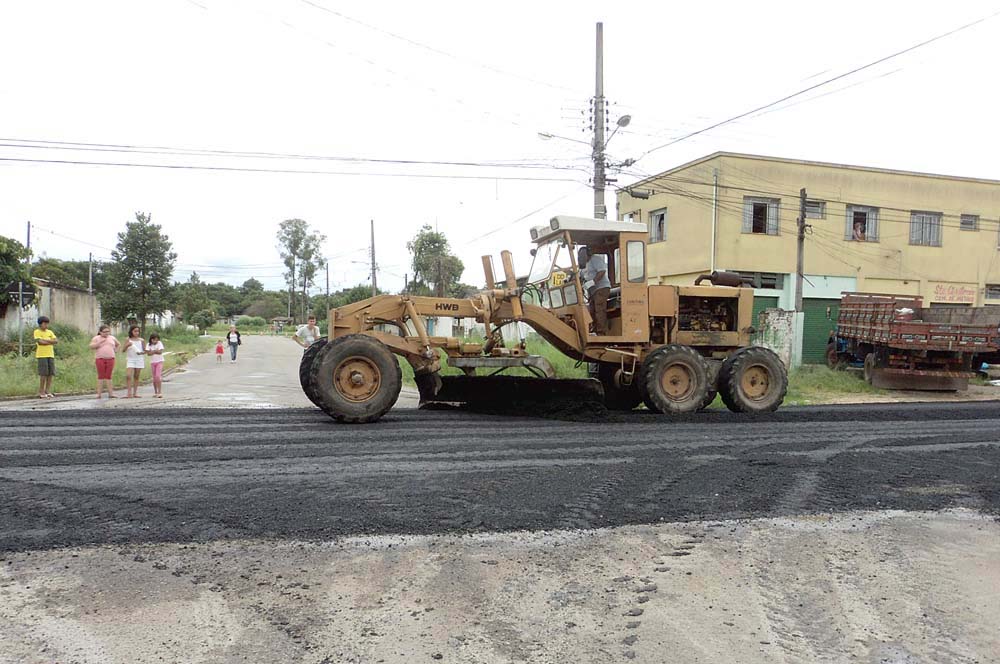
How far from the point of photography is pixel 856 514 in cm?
481

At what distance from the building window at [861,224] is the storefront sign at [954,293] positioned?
11.4 ft

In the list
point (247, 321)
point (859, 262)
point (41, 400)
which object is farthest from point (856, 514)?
point (247, 321)

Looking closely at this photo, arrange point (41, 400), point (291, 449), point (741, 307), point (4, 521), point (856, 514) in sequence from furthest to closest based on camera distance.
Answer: point (41, 400) → point (741, 307) → point (291, 449) → point (856, 514) → point (4, 521)

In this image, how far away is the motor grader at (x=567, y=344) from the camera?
8289 mm

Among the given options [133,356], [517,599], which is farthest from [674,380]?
[133,356]

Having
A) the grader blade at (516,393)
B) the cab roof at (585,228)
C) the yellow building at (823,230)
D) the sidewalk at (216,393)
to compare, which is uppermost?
the yellow building at (823,230)

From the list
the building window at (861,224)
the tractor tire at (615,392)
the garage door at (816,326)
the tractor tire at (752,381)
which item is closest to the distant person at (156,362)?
the tractor tire at (615,392)

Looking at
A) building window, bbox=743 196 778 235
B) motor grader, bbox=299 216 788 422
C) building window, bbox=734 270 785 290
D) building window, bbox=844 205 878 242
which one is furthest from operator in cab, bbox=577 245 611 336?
building window, bbox=844 205 878 242

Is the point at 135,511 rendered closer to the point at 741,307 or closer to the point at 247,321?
the point at 741,307

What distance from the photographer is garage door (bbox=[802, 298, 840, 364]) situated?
22.0 meters

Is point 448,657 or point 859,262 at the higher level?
point 859,262

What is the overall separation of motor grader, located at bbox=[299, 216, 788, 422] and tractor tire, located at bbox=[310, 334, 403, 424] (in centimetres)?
1

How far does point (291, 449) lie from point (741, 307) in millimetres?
7018

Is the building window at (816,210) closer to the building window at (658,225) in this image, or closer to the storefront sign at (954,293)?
the building window at (658,225)
